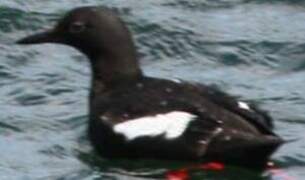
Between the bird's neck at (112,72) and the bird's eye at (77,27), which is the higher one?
the bird's eye at (77,27)

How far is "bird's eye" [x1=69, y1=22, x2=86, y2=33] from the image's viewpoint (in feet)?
39.8

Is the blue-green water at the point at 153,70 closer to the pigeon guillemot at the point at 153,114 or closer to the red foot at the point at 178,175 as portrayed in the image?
the red foot at the point at 178,175

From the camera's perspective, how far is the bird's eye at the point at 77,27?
1212 centimetres

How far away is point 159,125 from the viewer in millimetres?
11258

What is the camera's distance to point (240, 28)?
595 inches

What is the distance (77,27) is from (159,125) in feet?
4.13

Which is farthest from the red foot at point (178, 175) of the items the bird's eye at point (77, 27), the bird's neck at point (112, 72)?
the bird's eye at point (77, 27)

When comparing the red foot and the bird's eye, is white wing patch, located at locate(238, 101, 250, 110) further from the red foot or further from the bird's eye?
the bird's eye

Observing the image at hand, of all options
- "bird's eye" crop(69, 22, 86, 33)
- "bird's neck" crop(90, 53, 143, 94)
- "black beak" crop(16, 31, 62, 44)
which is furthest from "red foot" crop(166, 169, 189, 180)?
"black beak" crop(16, 31, 62, 44)

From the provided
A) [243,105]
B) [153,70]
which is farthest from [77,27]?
[153,70]

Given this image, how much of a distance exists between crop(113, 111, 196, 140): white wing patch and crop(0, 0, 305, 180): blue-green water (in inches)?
9.1

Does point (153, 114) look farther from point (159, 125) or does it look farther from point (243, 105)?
point (243, 105)

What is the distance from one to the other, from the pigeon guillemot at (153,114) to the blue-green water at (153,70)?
0.50ft

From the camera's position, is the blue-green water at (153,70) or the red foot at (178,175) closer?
the red foot at (178,175)
